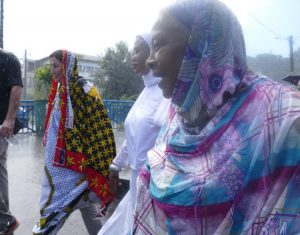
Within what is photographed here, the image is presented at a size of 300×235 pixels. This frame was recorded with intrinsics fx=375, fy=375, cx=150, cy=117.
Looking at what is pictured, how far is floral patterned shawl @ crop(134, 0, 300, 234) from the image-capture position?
1.07m

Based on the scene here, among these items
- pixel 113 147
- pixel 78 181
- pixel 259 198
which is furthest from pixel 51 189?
pixel 259 198

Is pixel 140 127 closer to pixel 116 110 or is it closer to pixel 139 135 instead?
pixel 139 135

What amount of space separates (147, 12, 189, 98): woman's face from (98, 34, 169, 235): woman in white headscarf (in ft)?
3.64

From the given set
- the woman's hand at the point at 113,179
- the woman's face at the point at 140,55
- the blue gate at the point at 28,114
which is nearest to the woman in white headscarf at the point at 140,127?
the woman's face at the point at 140,55

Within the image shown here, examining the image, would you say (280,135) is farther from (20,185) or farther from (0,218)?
(20,185)

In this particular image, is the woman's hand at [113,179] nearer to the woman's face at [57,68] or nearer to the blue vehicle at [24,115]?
the woman's face at [57,68]

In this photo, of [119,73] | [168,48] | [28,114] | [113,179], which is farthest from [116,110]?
[119,73]

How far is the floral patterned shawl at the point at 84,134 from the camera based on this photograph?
354cm

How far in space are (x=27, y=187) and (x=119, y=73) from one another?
33.2 m

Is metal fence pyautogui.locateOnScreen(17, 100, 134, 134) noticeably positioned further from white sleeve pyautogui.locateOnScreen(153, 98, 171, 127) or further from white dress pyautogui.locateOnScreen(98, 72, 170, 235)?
white sleeve pyautogui.locateOnScreen(153, 98, 171, 127)

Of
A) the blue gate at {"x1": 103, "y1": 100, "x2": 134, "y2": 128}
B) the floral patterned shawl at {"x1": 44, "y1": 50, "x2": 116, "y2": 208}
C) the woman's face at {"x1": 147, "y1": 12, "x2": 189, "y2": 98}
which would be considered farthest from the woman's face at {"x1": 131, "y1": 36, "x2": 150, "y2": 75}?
the blue gate at {"x1": 103, "y1": 100, "x2": 134, "y2": 128}

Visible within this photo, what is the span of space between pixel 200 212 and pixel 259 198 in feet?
0.65

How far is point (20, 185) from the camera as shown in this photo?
613 cm

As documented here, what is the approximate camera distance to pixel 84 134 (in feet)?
11.9
